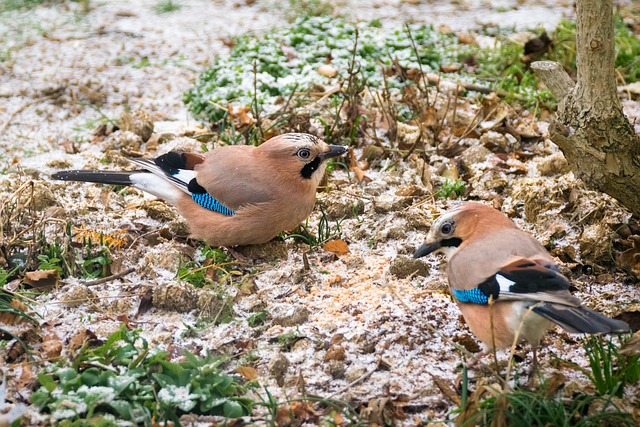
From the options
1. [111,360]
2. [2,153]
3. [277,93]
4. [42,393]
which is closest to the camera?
[42,393]

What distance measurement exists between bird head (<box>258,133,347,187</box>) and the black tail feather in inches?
34.9

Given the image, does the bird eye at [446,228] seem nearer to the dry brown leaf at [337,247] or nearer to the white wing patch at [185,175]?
the dry brown leaf at [337,247]

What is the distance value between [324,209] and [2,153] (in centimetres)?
260

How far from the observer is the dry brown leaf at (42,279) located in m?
3.99

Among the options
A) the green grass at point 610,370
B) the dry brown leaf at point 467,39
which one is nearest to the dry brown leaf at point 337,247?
the green grass at point 610,370

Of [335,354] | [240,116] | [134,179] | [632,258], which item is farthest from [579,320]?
[240,116]

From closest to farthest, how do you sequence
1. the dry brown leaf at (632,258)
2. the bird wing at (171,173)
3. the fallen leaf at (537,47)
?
the dry brown leaf at (632,258), the bird wing at (171,173), the fallen leaf at (537,47)

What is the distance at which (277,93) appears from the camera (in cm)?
621

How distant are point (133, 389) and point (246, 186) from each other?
5.29 ft

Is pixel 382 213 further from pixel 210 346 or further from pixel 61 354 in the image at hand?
pixel 61 354

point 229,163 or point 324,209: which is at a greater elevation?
point 229,163

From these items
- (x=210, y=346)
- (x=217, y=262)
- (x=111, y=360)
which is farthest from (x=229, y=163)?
(x=111, y=360)

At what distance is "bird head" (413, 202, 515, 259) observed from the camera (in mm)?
3527

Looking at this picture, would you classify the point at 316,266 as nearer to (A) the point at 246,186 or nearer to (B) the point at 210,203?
(A) the point at 246,186
